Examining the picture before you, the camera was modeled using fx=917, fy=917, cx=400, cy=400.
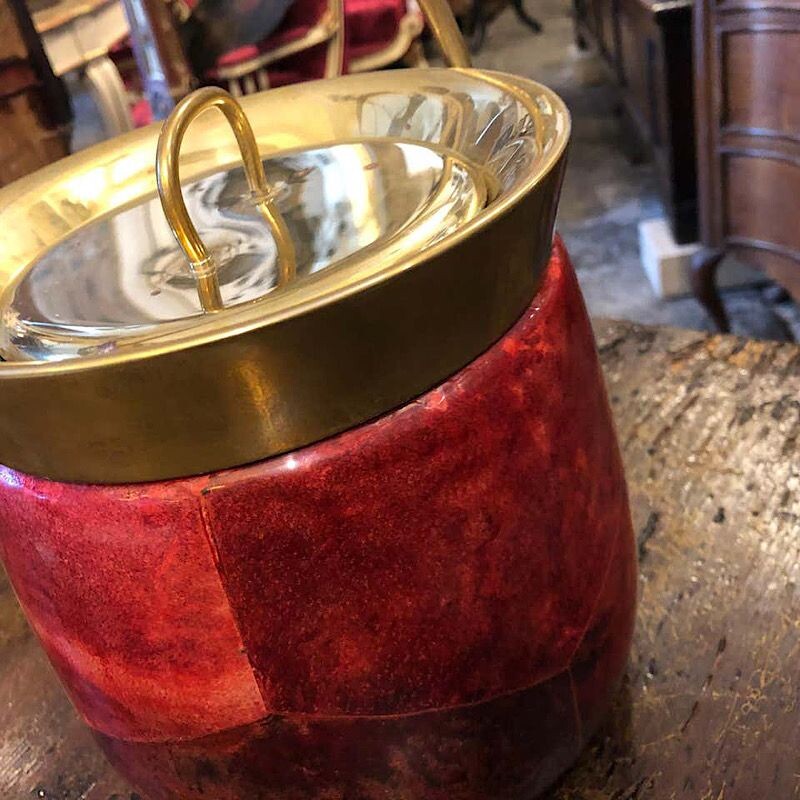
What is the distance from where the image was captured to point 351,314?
0.30 metres

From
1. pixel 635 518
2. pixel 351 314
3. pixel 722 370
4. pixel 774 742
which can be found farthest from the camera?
pixel 722 370

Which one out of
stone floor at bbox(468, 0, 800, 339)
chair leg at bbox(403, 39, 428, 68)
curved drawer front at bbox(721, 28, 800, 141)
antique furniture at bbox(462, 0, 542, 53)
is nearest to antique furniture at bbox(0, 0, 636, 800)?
stone floor at bbox(468, 0, 800, 339)

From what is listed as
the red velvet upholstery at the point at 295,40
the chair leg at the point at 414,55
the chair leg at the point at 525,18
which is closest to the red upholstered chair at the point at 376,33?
the chair leg at the point at 414,55

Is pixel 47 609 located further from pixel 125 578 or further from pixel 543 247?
pixel 543 247

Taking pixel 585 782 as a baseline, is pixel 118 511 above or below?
above

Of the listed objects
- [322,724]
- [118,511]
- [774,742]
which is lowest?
[774,742]

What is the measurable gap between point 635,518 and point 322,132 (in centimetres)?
32

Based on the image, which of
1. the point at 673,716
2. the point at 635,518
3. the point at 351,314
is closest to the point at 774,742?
the point at 673,716

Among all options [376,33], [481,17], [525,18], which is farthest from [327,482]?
[525,18]

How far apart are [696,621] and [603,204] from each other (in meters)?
2.26

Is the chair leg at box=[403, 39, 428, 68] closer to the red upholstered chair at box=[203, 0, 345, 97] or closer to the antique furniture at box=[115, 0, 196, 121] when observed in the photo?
the red upholstered chair at box=[203, 0, 345, 97]

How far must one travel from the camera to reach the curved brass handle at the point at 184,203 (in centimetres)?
34

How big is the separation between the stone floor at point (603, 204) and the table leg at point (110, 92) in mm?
1036

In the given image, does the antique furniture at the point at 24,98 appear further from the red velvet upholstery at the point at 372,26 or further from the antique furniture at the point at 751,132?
the red velvet upholstery at the point at 372,26
